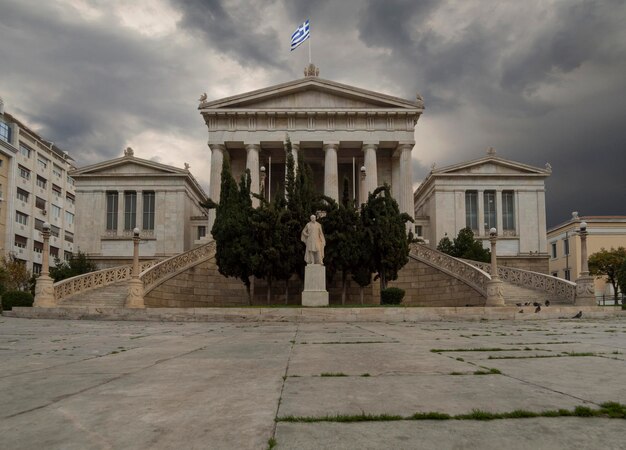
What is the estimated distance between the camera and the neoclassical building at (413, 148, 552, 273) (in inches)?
2195

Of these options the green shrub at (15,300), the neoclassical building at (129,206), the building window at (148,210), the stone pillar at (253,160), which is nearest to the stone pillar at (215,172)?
the stone pillar at (253,160)

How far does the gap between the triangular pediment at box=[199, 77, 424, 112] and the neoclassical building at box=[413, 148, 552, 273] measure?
10578 mm

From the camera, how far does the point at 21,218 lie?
62625mm

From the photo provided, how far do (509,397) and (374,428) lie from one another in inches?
Result: 59.6

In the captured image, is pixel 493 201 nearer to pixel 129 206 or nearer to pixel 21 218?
pixel 129 206

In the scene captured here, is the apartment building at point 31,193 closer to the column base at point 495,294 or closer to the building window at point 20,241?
the building window at point 20,241

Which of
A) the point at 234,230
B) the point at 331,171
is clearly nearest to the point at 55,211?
the point at 331,171

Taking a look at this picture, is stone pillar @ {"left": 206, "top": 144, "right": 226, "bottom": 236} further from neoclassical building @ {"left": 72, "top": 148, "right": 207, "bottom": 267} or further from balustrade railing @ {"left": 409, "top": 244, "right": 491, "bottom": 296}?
balustrade railing @ {"left": 409, "top": 244, "right": 491, "bottom": 296}

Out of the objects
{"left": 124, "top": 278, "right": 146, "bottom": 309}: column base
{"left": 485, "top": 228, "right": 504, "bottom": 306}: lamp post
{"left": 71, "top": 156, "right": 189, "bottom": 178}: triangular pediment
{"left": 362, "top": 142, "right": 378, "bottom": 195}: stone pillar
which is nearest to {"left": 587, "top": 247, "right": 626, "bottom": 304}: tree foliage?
{"left": 362, "top": 142, "right": 378, "bottom": 195}: stone pillar

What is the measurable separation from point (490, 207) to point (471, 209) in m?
1.96

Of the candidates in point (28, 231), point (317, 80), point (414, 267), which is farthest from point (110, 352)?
point (28, 231)

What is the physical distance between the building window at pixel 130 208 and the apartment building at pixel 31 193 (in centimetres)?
684

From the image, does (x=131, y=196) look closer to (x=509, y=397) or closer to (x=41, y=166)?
(x=41, y=166)

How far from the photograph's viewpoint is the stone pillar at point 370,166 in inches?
1905
